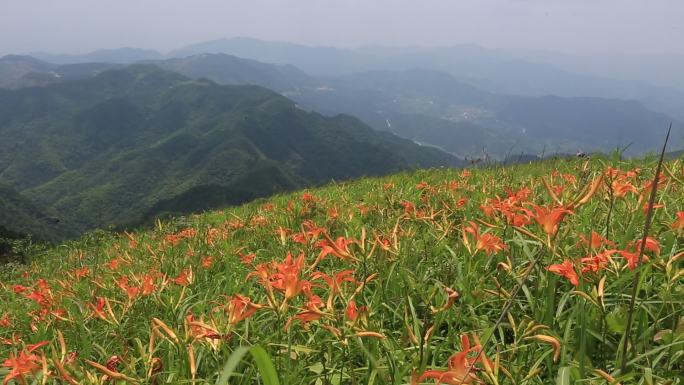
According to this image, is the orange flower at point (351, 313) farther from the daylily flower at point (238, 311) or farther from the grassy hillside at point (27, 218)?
the grassy hillside at point (27, 218)

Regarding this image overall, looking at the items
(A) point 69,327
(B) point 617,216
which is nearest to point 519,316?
(B) point 617,216

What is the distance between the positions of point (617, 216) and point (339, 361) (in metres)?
1.97

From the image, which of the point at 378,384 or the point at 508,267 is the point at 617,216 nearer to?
the point at 508,267

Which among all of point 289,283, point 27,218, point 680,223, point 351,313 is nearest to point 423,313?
point 351,313

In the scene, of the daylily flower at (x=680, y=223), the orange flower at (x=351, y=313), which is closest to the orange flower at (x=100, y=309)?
the orange flower at (x=351, y=313)

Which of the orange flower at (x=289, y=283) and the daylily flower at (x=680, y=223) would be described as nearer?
the orange flower at (x=289, y=283)

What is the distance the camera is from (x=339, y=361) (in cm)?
178

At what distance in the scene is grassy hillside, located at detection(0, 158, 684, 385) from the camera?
1.37 m

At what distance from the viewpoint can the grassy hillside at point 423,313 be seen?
1.37 meters

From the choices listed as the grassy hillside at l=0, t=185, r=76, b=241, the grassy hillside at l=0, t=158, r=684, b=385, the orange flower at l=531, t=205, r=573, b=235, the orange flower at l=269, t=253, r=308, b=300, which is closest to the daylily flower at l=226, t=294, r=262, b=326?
the grassy hillside at l=0, t=158, r=684, b=385

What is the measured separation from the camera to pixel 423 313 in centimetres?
212

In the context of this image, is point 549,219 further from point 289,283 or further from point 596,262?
point 289,283

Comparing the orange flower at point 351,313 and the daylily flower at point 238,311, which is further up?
the orange flower at point 351,313

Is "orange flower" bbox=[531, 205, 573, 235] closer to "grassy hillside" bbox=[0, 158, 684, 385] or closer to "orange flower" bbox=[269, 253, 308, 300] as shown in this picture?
"grassy hillside" bbox=[0, 158, 684, 385]
